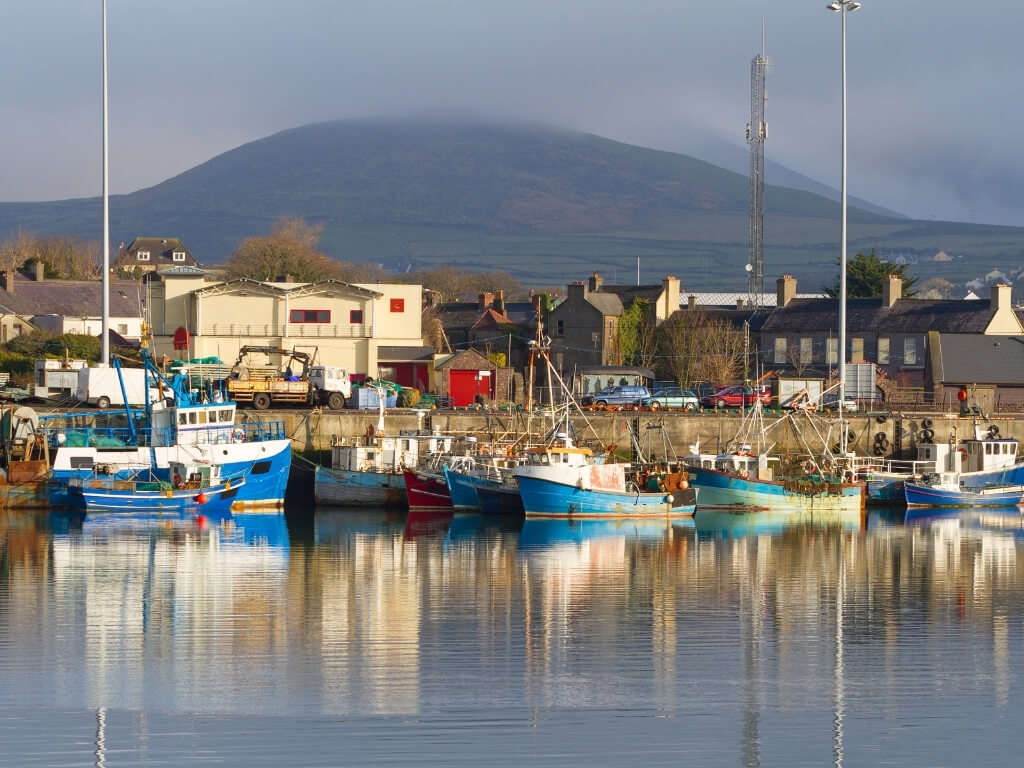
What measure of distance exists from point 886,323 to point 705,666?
6411 centimetres

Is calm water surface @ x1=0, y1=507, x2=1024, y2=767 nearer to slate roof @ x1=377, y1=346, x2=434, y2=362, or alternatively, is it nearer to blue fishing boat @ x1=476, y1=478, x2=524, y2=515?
blue fishing boat @ x1=476, y1=478, x2=524, y2=515

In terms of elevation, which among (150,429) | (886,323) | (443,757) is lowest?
(443,757)

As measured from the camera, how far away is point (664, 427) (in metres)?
68.6

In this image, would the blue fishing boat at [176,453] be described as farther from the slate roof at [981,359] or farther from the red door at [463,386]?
the slate roof at [981,359]

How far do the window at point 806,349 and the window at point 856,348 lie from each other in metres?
2.50

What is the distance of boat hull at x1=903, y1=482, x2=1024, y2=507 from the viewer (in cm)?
6512

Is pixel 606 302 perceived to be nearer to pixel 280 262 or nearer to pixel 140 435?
pixel 280 262

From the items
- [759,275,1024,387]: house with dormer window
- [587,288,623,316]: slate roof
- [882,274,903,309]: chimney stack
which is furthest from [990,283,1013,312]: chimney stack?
[587,288,623,316]: slate roof

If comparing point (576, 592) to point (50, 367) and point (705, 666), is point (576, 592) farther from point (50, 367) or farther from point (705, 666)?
point (50, 367)

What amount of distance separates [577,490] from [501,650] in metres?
24.7

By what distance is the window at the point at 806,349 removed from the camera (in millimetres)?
92312

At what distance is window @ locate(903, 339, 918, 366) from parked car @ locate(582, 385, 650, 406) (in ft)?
64.4

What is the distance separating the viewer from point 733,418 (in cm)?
6931

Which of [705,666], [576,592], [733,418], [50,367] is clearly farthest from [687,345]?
[705,666]
